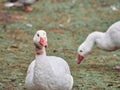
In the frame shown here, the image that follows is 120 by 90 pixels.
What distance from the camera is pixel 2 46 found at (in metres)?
10.5

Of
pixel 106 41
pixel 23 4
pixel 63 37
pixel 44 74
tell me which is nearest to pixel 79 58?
pixel 106 41

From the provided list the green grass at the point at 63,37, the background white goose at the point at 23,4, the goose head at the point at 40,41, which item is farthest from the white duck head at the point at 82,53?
the background white goose at the point at 23,4

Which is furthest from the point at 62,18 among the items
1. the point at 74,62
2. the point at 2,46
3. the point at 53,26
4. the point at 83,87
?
the point at 83,87

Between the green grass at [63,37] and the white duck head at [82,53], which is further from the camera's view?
the white duck head at [82,53]

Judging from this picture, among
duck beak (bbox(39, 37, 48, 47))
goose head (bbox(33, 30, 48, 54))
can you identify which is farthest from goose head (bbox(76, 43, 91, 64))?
duck beak (bbox(39, 37, 48, 47))

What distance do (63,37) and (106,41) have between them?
9.51 feet

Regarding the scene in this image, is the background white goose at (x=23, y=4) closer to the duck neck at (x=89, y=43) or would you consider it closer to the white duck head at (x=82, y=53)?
the duck neck at (x=89, y=43)

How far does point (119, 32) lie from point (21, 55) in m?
2.32

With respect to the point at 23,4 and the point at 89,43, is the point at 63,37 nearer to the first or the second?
the point at 89,43

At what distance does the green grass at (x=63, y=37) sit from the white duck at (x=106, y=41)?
0.27 m

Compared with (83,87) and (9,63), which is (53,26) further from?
(83,87)

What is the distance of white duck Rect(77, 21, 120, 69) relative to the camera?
28.5ft

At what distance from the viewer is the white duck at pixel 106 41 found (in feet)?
28.5

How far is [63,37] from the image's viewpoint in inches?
462
